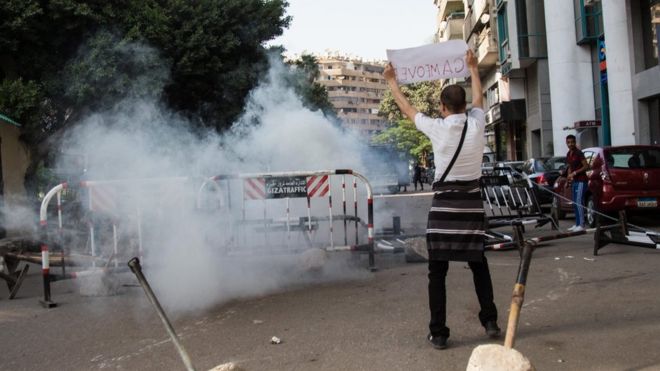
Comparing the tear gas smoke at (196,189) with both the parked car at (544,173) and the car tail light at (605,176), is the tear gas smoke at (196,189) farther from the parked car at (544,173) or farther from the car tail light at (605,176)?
the parked car at (544,173)

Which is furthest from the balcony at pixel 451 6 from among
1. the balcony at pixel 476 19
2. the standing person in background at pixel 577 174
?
the standing person in background at pixel 577 174

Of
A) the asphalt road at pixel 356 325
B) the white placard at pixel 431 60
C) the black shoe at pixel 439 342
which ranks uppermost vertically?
the white placard at pixel 431 60

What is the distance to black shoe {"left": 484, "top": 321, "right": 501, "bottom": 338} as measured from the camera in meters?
4.13

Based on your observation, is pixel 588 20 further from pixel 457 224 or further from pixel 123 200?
pixel 457 224

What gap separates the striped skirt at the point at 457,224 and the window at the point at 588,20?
60.8ft

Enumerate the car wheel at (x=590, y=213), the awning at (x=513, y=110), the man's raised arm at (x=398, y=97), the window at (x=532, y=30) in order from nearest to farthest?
the man's raised arm at (x=398, y=97) < the car wheel at (x=590, y=213) < the window at (x=532, y=30) < the awning at (x=513, y=110)

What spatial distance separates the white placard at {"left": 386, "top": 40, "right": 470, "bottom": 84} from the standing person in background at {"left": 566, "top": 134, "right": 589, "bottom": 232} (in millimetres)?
5710

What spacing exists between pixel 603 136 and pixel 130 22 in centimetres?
1525

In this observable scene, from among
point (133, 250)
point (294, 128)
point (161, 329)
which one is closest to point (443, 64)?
point (161, 329)

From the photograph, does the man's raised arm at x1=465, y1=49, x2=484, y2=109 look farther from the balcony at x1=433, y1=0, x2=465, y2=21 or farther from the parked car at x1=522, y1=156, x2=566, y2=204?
the balcony at x1=433, y1=0, x2=465, y2=21

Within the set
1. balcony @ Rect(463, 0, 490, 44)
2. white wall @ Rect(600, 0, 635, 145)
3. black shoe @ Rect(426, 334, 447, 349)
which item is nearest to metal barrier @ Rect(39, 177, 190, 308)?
black shoe @ Rect(426, 334, 447, 349)

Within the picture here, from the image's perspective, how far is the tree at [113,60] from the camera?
39.7ft

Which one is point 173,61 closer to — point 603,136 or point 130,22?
point 130,22

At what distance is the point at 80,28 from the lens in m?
12.9
